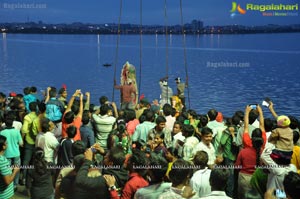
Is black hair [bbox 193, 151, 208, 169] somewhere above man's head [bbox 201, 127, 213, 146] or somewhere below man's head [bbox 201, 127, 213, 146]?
below

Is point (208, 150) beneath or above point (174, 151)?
above

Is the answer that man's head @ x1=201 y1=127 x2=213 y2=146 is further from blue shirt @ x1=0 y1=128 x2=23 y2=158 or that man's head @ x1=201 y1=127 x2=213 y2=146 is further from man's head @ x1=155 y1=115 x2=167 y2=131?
blue shirt @ x1=0 y1=128 x2=23 y2=158

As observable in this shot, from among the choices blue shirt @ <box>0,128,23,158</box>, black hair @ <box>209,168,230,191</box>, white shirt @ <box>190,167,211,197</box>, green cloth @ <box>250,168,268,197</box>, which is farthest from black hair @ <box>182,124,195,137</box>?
blue shirt @ <box>0,128,23,158</box>

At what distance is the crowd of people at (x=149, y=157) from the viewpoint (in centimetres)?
492

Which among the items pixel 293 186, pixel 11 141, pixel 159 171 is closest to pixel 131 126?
pixel 11 141

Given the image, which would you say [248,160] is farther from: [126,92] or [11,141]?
[126,92]

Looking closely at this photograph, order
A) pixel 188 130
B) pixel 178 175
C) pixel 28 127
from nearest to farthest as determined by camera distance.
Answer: pixel 178 175 < pixel 188 130 < pixel 28 127

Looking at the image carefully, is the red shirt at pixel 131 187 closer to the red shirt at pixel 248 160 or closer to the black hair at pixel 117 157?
the black hair at pixel 117 157

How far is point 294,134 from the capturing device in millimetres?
6676

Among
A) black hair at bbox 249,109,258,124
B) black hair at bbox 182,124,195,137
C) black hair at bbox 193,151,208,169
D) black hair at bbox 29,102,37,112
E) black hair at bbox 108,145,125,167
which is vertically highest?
black hair at bbox 29,102,37,112

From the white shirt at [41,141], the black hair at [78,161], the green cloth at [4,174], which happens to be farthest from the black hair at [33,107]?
the black hair at [78,161]

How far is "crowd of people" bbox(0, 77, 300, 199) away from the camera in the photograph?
492cm

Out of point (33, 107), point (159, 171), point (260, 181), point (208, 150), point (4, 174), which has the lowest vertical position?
point (260, 181)

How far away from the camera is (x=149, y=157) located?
548 centimetres
